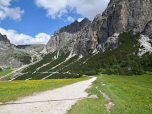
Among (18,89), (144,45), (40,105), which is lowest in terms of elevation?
(18,89)

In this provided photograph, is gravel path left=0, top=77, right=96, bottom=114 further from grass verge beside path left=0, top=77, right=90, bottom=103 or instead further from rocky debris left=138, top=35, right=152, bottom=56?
rocky debris left=138, top=35, right=152, bottom=56

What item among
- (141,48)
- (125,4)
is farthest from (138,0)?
(141,48)

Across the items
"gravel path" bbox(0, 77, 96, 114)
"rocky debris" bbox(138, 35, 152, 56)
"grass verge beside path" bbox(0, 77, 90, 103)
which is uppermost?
"rocky debris" bbox(138, 35, 152, 56)

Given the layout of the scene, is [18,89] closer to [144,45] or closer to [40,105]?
[40,105]

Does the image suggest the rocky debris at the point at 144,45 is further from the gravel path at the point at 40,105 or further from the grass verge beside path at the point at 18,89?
the gravel path at the point at 40,105

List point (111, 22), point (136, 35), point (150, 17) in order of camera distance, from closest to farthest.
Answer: point (136, 35) < point (150, 17) < point (111, 22)

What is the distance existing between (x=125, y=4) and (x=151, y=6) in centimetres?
4141

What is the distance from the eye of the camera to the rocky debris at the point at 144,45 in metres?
101

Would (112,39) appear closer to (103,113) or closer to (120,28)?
(120,28)

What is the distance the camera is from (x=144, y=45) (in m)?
113

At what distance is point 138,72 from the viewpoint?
57219 millimetres

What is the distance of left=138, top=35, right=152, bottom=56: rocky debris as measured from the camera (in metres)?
101

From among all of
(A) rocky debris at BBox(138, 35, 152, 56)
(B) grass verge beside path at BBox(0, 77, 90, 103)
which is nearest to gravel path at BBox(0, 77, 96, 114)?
(B) grass verge beside path at BBox(0, 77, 90, 103)

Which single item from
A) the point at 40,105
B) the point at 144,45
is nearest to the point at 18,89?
the point at 40,105
